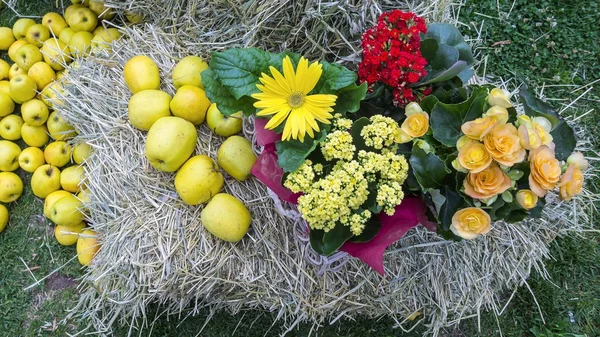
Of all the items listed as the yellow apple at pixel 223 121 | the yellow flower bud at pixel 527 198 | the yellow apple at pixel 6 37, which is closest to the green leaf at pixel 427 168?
the yellow flower bud at pixel 527 198

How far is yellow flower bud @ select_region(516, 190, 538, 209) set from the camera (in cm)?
138

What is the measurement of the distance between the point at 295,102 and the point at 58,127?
1693 mm

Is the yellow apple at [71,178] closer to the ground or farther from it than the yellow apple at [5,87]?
closer to the ground

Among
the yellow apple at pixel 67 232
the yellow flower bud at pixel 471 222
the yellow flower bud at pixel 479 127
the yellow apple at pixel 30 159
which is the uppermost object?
the yellow flower bud at pixel 479 127

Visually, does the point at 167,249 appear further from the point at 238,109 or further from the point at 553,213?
the point at 553,213

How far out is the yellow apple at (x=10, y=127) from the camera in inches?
102

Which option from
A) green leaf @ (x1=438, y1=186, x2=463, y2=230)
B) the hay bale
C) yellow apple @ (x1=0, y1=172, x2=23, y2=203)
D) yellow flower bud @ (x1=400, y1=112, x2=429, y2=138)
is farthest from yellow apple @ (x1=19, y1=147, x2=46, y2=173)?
green leaf @ (x1=438, y1=186, x2=463, y2=230)

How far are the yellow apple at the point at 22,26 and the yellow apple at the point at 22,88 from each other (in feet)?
1.39

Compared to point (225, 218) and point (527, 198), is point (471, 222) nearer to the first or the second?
point (527, 198)

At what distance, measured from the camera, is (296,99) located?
1501 mm

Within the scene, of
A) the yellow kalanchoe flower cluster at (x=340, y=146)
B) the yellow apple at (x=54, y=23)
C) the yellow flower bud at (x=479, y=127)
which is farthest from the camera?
the yellow apple at (x=54, y=23)

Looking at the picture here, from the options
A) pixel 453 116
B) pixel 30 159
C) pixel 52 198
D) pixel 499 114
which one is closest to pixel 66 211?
pixel 52 198

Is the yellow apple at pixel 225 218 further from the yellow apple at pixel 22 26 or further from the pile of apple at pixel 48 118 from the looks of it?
the yellow apple at pixel 22 26

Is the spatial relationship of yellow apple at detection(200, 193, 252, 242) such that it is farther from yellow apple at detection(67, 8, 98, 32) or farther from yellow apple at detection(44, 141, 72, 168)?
yellow apple at detection(67, 8, 98, 32)
